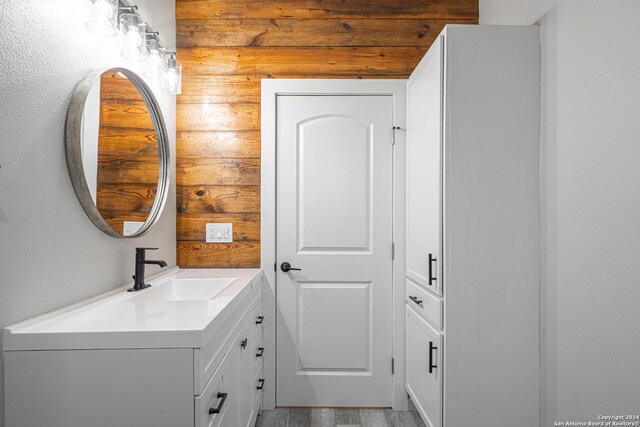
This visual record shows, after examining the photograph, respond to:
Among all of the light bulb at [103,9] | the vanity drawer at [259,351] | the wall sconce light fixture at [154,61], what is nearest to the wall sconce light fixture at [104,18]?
the light bulb at [103,9]

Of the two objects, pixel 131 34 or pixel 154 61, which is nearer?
pixel 131 34

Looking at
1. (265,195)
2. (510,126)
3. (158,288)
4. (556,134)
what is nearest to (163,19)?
(265,195)

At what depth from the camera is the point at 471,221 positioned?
1.72 meters

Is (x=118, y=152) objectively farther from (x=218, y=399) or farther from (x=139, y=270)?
(x=218, y=399)

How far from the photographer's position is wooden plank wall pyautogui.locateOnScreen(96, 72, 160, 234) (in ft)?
5.27

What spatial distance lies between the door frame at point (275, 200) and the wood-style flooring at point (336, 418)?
2.7 inches

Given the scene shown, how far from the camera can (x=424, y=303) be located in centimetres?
200

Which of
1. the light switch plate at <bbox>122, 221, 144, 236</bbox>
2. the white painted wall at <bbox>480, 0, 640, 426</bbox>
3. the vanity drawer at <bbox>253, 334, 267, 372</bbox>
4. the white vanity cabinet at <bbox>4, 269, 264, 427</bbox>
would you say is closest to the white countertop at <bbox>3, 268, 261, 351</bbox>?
the white vanity cabinet at <bbox>4, 269, 264, 427</bbox>

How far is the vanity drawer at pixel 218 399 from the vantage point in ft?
3.78

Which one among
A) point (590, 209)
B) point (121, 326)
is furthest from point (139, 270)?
point (590, 209)

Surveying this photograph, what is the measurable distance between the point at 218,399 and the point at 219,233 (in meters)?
1.27

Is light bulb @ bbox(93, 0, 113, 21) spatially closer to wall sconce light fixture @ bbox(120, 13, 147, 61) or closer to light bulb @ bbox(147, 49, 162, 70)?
wall sconce light fixture @ bbox(120, 13, 147, 61)

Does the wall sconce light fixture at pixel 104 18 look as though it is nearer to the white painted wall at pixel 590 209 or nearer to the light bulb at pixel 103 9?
the light bulb at pixel 103 9

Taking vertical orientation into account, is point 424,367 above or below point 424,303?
Answer: below
